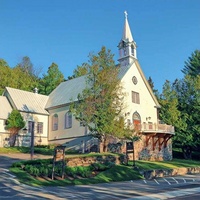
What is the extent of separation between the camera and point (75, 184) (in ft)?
49.7

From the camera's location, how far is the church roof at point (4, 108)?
3247cm

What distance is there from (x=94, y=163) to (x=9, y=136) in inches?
631

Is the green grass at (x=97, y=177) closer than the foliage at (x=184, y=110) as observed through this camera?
Yes

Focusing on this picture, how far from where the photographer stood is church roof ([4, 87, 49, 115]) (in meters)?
34.4

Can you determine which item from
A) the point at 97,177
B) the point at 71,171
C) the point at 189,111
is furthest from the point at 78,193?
the point at 189,111

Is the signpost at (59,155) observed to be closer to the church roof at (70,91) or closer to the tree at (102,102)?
the tree at (102,102)

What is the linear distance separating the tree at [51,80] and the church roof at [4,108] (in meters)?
13.1

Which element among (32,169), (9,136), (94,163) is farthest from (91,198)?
(9,136)

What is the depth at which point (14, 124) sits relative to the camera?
1250 inches

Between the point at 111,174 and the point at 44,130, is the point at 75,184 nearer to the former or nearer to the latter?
the point at 111,174

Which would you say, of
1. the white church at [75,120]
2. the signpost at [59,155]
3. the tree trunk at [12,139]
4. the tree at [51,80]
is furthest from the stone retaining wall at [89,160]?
the tree at [51,80]

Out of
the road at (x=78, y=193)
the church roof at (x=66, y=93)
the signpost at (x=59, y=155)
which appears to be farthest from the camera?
the church roof at (x=66, y=93)

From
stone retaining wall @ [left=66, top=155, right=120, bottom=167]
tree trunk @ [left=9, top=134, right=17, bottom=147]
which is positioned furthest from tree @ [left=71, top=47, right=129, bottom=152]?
tree trunk @ [left=9, top=134, right=17, bottom=147]

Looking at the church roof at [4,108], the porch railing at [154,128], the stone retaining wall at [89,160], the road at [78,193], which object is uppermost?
the church roof at [4,108]
